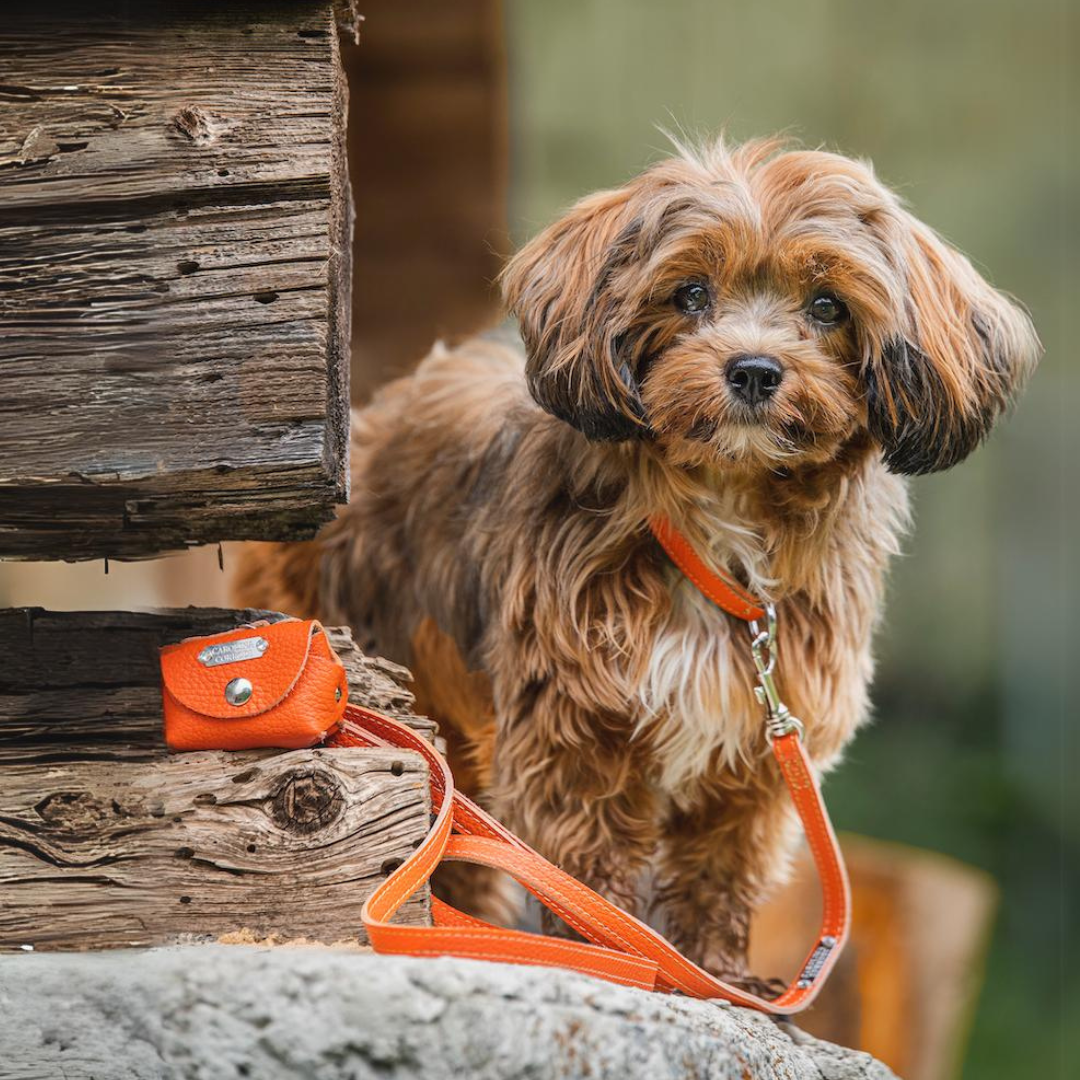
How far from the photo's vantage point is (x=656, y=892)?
359cm

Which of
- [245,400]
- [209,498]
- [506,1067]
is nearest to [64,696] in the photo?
[209,498]

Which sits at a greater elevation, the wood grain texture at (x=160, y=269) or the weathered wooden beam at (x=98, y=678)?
the wood grain texture at (x=160, y=269)

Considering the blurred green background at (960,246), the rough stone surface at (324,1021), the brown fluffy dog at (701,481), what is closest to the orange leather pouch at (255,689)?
the rough stone surface at (324,1021)

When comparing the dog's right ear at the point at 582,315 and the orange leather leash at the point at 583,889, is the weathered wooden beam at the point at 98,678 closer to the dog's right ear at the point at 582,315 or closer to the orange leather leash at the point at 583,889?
the orange leather leash at the point at 583,889

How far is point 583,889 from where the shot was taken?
272 centimetres

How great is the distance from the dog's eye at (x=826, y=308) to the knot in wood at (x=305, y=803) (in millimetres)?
1289

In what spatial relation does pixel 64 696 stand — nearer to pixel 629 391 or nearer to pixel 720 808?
pixel 629 391

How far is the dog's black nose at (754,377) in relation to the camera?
2816 millimetres

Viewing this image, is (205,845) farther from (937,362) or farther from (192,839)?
(937,362)

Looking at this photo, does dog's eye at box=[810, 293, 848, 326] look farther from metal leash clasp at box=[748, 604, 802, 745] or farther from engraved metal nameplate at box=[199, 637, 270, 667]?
engraved metal nameplate at box=[199, 637, 270, 667]

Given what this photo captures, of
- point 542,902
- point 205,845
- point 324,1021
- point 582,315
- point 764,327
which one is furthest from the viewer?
point 582,315

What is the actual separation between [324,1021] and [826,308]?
1.66 metres

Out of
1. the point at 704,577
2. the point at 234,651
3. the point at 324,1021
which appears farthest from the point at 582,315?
the point at 324,1021

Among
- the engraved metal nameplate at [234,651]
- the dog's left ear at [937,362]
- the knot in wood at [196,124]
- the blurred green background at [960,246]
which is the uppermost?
the knot in wood at [196,124]
